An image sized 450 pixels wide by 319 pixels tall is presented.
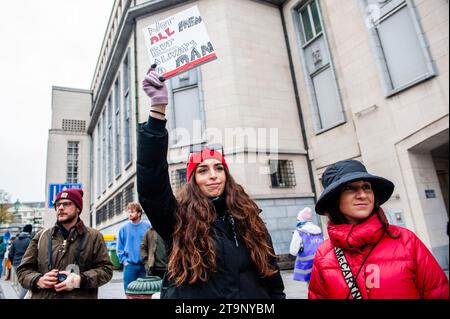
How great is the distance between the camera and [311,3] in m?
11.4

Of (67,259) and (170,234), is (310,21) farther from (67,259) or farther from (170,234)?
(170,234)

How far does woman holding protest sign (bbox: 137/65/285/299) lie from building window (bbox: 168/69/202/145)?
9457 millimetres

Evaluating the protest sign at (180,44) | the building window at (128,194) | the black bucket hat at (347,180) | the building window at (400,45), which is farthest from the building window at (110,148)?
the black bucket hat at (347,180)

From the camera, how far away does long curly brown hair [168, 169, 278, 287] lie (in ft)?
4.37

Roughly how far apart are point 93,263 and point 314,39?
1101 cm

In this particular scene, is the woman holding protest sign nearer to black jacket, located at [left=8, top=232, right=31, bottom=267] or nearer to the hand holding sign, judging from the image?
the hand holding sign

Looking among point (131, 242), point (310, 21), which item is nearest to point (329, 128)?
point (310, 21)

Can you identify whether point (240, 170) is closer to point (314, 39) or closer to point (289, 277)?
point (289, 277)

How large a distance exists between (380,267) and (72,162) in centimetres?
3539

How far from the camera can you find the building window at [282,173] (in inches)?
424

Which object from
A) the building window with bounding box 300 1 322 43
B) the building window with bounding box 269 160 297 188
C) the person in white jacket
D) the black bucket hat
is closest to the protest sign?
the black bucket hat

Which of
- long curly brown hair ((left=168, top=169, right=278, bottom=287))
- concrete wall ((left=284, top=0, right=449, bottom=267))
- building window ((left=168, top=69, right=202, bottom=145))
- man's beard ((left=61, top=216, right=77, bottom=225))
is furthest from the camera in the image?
building window ((left=168, top=69, right=202, bottom=145))

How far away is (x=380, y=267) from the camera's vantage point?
4.29 feet
